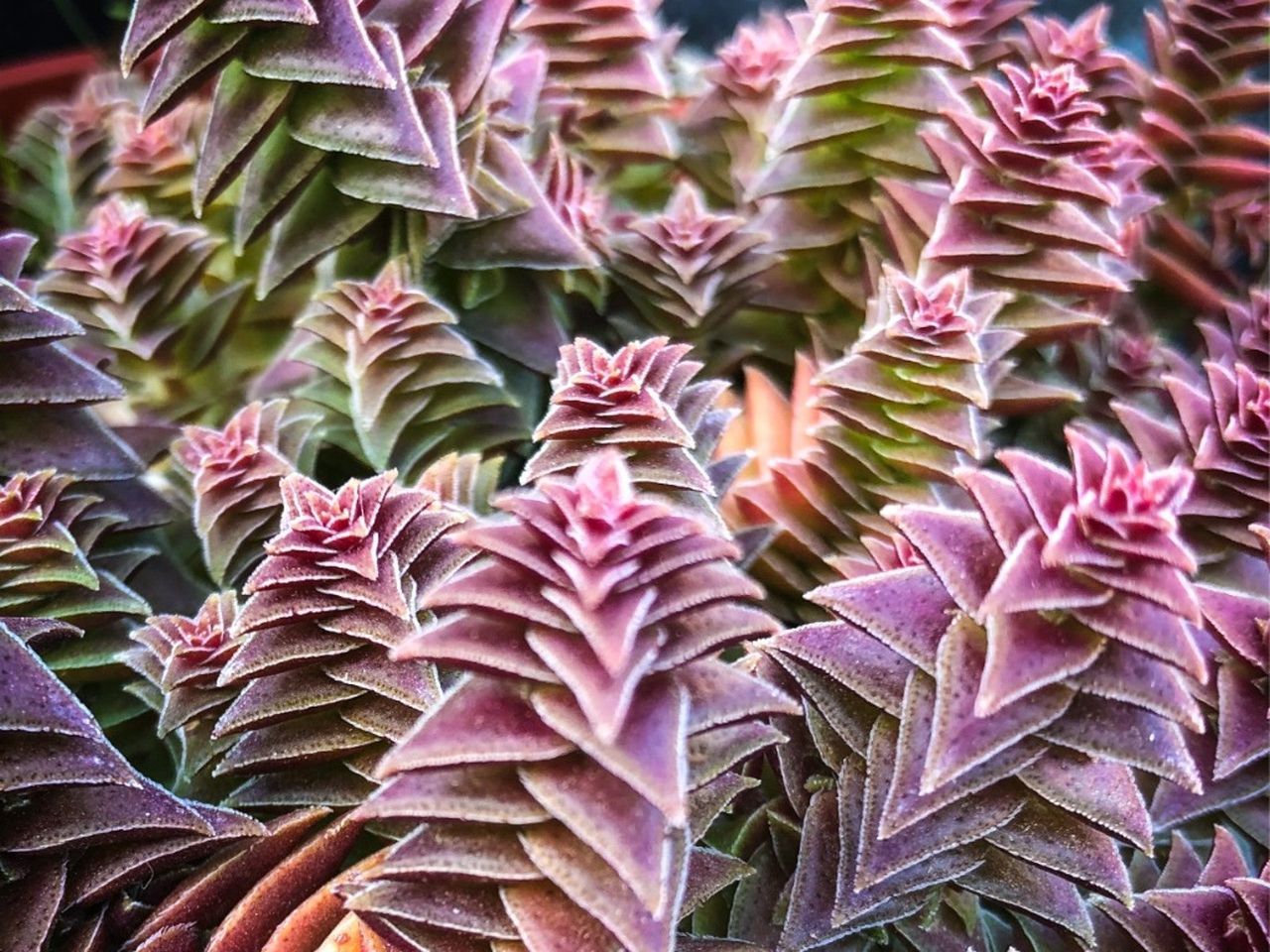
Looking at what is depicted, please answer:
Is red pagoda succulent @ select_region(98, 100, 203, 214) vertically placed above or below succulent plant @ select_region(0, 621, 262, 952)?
above

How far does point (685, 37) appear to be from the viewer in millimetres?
2010

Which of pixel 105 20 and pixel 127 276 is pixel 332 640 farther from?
pixel 105 20

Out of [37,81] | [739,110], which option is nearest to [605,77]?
[739,110]

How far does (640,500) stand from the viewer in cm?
55

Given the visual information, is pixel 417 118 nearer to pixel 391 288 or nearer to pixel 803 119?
pixel 391 288

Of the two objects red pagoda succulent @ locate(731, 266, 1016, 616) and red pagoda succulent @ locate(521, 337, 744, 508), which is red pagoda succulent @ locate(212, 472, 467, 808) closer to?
red pagoda succulent @ locate(521, 337, 744, 508)

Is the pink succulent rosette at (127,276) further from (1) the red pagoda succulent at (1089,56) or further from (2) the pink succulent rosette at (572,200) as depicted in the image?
(1) the red pagoda succulent at (1089,56)

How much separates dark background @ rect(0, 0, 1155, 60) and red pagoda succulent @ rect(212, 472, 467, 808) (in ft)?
4.74

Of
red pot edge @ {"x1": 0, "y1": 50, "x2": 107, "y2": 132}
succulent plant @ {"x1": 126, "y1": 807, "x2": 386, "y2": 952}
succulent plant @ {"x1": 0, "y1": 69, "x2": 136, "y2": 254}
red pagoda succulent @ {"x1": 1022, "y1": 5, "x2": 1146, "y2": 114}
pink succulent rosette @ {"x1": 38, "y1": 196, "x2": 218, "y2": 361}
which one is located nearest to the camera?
succulent plant @ {"x1": 126, "y1": 807, "x2": 386, "y2": 952}

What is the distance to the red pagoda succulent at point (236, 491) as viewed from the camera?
2.54ft

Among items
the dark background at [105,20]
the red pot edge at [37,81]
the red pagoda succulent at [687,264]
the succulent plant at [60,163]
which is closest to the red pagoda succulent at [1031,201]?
the red pagoda succulent at [687,264]

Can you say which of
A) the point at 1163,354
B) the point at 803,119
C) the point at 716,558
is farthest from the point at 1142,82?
the point at 716,558

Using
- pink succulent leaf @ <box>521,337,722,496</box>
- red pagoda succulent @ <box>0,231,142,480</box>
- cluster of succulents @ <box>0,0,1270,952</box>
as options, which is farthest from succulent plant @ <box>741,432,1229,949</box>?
red pagoda succulent @ <box>0,231,142,480</box>

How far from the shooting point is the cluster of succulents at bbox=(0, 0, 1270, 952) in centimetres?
53
